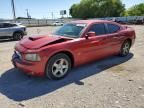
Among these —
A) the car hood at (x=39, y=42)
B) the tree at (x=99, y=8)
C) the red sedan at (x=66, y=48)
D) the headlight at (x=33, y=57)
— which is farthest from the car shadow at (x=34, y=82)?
the tree at (x=99, y=8)

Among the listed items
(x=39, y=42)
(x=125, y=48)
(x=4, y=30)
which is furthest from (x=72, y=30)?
(x=4, y=30)

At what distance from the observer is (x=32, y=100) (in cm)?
427

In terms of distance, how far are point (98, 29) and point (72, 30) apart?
86 cm

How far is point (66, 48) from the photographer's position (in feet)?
17.4

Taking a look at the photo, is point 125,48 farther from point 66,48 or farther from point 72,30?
point 66,48

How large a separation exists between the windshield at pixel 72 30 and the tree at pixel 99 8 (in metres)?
76.3

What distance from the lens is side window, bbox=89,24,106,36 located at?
6331 mm

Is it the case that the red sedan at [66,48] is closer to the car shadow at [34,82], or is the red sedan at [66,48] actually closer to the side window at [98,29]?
the side window at [98,29]

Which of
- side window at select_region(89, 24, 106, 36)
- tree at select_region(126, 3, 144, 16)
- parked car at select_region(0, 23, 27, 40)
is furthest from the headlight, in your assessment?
tree at select_region(126, 3, 144, 16)

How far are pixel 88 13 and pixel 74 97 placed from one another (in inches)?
3322

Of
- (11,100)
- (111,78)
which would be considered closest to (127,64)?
(111,78)

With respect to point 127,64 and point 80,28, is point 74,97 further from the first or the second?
point 127,64

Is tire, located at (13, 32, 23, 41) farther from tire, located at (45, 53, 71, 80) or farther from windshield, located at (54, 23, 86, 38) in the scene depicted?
tire, located at (45, 53, 71, 80)

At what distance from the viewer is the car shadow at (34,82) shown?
4.63 meters
